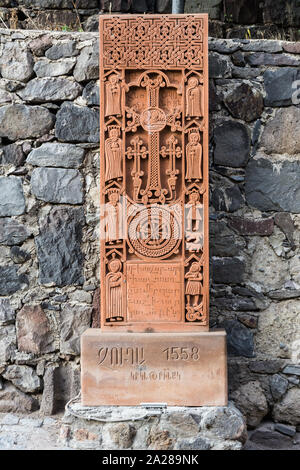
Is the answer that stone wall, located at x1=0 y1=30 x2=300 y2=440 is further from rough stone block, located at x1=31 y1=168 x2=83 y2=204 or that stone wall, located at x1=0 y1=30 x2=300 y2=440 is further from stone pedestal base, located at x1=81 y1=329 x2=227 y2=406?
stone pedestal base, located at x1=81 y1=329 x2=227 y2=406

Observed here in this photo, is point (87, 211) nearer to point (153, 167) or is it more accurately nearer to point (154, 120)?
point (153, 167)

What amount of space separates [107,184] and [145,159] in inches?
10.2

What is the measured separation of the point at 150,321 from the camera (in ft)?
8.89

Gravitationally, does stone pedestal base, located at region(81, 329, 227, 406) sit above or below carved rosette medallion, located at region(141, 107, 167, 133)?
below

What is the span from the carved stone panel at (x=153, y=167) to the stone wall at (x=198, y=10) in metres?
1.69

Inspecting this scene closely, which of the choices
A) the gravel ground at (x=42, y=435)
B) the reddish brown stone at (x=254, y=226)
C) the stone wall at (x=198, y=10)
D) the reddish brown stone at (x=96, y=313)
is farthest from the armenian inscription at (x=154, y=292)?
the stone wall at (x=198, y=10)

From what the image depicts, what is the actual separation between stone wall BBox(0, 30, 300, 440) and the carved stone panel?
454 millimetres

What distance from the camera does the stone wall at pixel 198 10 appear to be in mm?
4250

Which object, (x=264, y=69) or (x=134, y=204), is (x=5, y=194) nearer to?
(x=134, y=204)

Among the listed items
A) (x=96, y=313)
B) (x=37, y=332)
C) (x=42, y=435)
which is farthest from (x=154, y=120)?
(x=42, y=435)

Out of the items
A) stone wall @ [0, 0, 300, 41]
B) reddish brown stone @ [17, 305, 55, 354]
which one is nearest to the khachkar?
reddish brown stone @ [17, 305, 55, 354]

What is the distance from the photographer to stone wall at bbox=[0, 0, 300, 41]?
13.9 feet

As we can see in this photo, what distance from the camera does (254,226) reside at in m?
3.17

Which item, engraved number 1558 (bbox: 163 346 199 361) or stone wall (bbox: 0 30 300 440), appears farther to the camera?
stone wall (bbox: 0 30 300 440)
